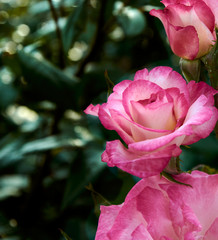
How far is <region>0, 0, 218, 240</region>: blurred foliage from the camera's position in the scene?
625mm

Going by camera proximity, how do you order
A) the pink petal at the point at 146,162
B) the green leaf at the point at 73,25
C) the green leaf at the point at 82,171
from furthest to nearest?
the green leaf at the point at 73,25, the green leaf at the point at 82,171, the pink petal at the point at 146,162

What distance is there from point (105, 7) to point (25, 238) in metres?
0.48

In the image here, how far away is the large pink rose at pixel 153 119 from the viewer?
0.69 ft

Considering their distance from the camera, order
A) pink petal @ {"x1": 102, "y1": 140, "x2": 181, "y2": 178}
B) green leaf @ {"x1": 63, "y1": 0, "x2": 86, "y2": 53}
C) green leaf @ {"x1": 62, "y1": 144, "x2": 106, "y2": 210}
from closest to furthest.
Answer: pink petal @ {"x1": 102, "y1": 140, "x2": 181, "y2": 178}, green leaf @ {"x1": 62, "y1": 144, "x2": 106, "y2": 210}, green leaf @ {"x1": 63, "y1": 0, "x2": 86, "y2": 53}

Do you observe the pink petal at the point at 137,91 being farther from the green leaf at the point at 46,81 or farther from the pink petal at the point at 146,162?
the green leaf at the point at 46,81

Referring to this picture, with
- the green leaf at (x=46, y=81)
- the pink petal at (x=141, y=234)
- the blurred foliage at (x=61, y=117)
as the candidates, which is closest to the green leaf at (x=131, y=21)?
the blurred foliage at (x=61, y=117)

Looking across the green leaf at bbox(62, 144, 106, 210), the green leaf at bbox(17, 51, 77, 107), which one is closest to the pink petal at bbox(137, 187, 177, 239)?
the green leaf at bbox(62, 144, 106, 210)

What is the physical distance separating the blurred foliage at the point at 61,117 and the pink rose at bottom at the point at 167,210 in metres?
0.17

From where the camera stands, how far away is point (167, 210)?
Result: 24 cm

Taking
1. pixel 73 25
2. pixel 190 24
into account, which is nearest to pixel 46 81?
pixel 73 25

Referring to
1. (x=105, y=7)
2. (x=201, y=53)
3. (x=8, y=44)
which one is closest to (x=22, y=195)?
(x=8, y=44)

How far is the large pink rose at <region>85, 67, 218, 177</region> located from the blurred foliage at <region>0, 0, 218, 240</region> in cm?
19

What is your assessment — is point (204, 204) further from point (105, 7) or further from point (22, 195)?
point (22, 195)

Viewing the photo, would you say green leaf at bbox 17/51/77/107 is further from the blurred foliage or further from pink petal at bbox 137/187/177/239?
pink petal at bbox 137/187/177/239
